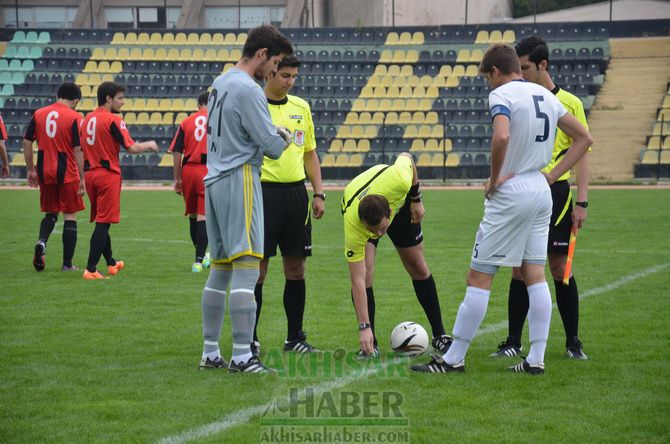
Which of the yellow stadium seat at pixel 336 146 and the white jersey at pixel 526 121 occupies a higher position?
the white jersey at pixel 526 121

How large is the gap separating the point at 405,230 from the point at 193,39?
31.6m

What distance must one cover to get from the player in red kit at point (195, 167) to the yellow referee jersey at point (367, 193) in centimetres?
500

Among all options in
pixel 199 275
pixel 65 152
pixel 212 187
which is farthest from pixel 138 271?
pixel 212 187

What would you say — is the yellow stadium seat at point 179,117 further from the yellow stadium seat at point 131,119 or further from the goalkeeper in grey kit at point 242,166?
the goalkeeper in grey kit at point 242,166

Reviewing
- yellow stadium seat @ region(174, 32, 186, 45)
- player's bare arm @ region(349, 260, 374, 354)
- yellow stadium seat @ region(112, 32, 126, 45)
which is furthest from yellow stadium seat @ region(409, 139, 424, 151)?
player's bare arm @ region(349, 260, 374, 354)

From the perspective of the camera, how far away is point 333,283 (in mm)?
10102

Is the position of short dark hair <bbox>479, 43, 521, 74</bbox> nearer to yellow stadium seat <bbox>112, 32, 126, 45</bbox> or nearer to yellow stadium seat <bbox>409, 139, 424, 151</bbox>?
yellow stadium seat <bbox>409, 139, 424, 151</bbox>

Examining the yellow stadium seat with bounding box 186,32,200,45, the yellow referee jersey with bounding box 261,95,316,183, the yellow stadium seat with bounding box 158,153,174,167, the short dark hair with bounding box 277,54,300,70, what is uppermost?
the yellow stadium seat with bounding box 186,32,200,45

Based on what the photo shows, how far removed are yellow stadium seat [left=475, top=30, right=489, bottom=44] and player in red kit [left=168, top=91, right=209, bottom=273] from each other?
84.1 ft

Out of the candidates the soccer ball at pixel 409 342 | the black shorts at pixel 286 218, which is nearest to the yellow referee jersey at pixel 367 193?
the black shorts at pixel 286 218

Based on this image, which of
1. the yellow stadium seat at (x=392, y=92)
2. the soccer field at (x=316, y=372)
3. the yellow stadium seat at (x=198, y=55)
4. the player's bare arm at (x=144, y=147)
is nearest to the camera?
the soccer field at (x=316, y=372)

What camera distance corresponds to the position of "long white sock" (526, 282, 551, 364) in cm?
598

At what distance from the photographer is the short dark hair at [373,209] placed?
5.92 m

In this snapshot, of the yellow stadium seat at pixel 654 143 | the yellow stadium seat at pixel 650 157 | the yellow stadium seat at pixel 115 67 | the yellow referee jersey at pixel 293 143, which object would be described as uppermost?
the yellow stadium seat at pixel 115 67
